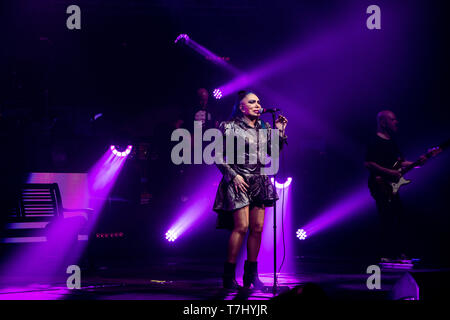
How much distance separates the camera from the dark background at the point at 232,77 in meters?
9.88

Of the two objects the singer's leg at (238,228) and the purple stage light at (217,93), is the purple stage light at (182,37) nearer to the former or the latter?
the purple stage light at (217,93)

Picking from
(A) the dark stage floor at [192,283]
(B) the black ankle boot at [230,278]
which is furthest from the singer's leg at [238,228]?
(A) the dark stage floor at [192,283]

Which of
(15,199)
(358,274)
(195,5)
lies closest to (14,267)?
(15,199)

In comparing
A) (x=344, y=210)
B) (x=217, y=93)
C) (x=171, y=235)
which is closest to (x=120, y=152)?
(x=171, y=235)

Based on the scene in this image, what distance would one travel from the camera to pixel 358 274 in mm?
6859

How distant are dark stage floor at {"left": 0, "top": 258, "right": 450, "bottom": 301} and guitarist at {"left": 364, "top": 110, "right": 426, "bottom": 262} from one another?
491 millimetres

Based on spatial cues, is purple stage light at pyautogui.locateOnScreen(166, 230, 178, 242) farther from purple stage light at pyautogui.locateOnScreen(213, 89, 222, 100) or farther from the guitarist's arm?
the guitarist's arm

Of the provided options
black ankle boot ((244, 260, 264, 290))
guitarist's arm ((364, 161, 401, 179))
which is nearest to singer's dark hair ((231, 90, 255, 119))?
black ankle boot ((244, 260, 264, 290))

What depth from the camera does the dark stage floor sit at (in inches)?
179

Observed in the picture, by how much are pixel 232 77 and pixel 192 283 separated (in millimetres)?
6250

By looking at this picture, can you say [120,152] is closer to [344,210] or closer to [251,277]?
[344,210]

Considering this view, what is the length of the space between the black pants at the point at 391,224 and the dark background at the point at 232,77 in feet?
4.00
